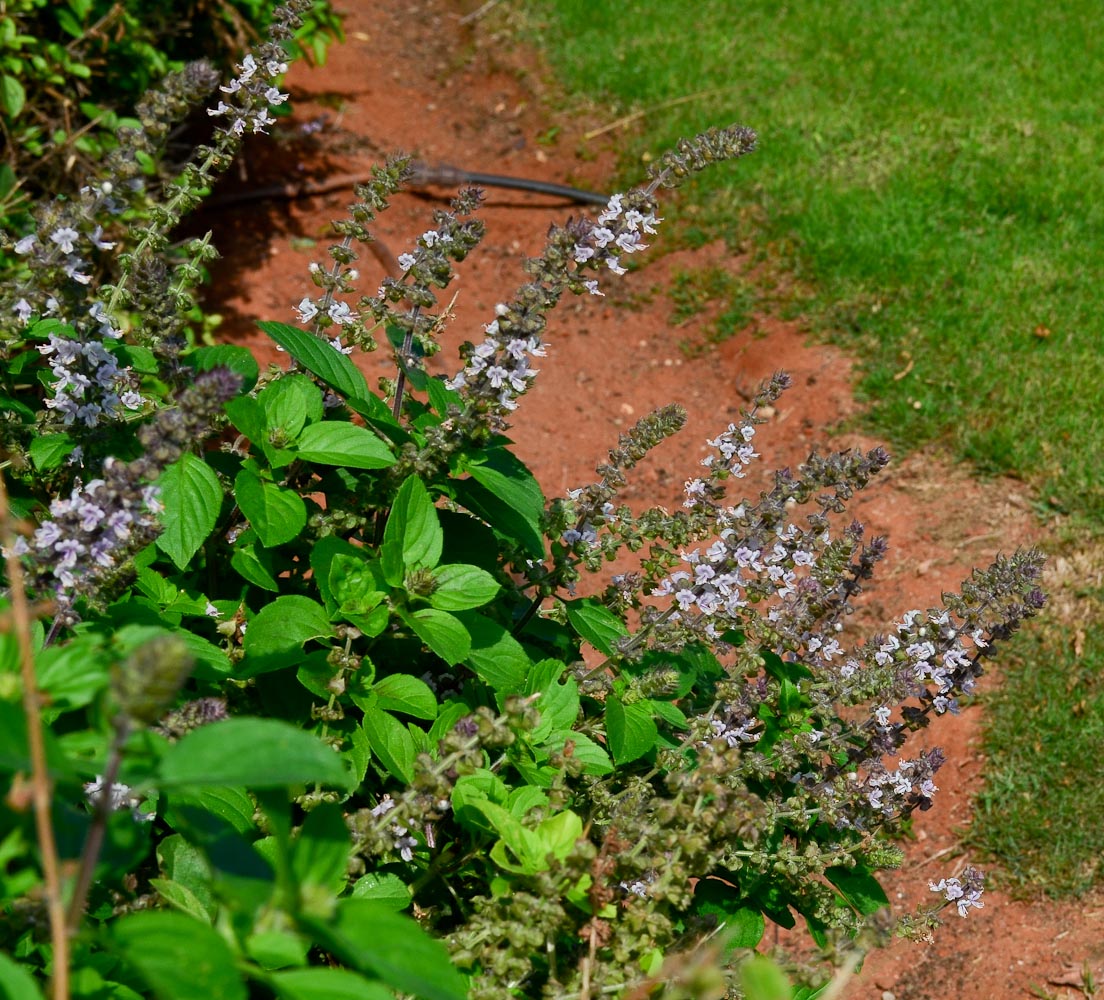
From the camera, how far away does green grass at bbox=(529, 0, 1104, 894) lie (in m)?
4.00

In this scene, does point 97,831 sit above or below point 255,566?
above

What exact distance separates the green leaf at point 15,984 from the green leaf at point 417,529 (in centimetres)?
102

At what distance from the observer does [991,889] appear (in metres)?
3.62

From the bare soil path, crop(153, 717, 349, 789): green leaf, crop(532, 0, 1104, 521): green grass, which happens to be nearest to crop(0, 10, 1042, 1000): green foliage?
crop(153, 717, 349, 789): green leaf

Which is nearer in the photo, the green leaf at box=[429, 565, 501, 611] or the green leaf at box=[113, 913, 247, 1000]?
the green leaf at box=[113, 913, 247, 1000]

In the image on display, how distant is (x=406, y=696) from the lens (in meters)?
2.00

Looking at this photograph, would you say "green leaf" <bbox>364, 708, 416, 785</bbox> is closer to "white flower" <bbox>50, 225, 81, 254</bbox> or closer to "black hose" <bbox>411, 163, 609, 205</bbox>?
"white flower" <bbox>50, 225, 81, 254</bbox>

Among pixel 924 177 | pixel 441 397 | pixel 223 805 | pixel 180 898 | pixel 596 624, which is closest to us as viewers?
pixel 180 898

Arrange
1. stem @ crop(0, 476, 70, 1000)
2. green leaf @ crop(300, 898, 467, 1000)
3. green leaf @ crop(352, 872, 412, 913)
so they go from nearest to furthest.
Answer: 1. stem @ crop(0, 476, 70, 1000)
2. green leaf @ crop(300, 898, 467, 1000)
3. green leaf @ crop(352, 872, 412, 913)

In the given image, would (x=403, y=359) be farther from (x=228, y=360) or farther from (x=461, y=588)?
(x=461, y=588)

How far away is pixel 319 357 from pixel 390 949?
4.10 ft

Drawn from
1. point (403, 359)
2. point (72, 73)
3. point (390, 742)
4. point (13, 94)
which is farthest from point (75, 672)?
point (72, 73)

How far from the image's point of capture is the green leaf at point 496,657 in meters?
2.04

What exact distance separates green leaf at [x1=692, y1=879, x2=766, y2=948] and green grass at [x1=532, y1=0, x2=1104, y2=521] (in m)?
2.94
